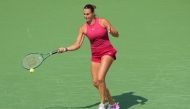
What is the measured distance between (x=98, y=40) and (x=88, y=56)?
13.0ft

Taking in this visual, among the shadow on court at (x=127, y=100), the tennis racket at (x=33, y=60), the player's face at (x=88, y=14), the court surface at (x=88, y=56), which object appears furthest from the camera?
the court surface at (x=88, y=56)

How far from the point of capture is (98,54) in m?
8.30

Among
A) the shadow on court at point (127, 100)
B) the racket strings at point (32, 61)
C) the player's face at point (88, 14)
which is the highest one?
the player's face at point (88, 14)

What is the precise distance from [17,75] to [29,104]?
1918mm

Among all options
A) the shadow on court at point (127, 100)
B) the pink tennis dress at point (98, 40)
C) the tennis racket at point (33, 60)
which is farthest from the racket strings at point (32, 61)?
the shadow on court at point (127, 100)

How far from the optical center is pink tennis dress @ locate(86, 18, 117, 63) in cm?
812

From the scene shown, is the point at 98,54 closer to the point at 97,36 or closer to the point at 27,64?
the point at 97,36

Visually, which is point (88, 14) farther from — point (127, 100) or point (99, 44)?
point (127, 100)

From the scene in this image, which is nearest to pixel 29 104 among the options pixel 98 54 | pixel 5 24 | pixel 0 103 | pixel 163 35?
pixel 0 103

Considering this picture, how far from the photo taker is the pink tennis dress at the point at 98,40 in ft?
26.6

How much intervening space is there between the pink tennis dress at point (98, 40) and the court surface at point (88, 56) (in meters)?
1.15

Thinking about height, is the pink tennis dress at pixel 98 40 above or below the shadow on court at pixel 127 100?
above

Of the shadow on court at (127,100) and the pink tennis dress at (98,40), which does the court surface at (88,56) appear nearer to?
the shadow on court at (127,100)

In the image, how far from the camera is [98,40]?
818 cm
